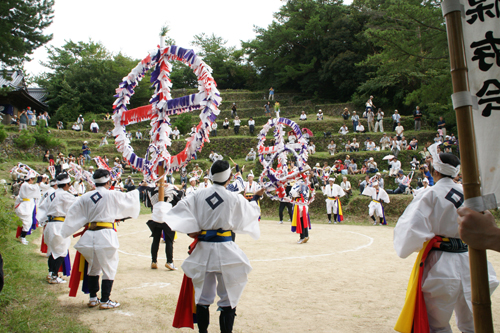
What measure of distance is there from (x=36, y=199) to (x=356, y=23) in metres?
30.1

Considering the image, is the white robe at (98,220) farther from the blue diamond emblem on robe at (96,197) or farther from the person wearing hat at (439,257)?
the person wearing hat at (439,257)

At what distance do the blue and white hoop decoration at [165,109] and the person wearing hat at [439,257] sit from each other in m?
3.24

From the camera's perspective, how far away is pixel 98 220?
4.69 metres

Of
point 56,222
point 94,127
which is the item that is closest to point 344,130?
point 56,222

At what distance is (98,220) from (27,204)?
640 centimetres

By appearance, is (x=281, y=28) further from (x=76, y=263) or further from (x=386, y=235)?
(x=76, y=263)

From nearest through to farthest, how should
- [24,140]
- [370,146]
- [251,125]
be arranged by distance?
[370,146]
[24,140]
[251,125]

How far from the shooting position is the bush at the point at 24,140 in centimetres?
2047

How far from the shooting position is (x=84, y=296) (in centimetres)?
526

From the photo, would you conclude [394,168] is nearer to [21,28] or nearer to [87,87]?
[21,28]

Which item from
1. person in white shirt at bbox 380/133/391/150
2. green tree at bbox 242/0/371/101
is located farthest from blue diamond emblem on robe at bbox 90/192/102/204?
green tree at bbox 242/0/371/101

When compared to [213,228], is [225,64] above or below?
above

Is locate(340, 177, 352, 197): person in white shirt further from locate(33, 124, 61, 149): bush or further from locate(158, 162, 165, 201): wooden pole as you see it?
locate(33, 124, 61, 149): bush

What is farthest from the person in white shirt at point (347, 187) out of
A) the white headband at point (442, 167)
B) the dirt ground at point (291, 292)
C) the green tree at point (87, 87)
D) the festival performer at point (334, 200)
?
the green tree at point (87, 87)
